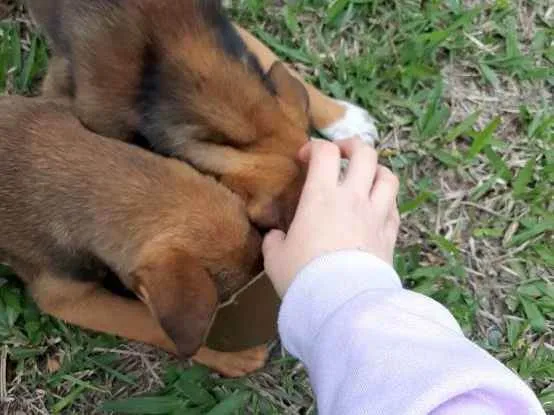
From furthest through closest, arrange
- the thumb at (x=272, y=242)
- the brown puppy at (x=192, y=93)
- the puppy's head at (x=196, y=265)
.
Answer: the brown puppy at (x=192, y=93)
the thumb at (x=272, y=242)
the puppy's head at (x=196, y=265)

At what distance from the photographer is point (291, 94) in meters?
2.68

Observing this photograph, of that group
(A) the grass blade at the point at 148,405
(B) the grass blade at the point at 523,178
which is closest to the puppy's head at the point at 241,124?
(A) the grass blade at the point at 148,405

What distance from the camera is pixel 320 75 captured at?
3402 millimetres

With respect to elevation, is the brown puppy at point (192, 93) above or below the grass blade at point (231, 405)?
above

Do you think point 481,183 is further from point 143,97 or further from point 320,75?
point 143,97

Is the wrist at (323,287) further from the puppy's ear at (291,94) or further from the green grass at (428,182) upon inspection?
the green grass at (428,182)

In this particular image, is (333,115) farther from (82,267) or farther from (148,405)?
(148,405)

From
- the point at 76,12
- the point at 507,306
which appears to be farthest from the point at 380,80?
the point at 76,12

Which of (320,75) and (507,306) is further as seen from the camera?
(320,75)

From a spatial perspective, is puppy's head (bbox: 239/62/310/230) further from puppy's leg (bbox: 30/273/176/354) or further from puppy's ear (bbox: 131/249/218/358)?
puppy's leg (bbox: 30/273/176/354)

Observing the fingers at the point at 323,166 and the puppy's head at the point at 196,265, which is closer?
the puppy's head at the point at 196,265

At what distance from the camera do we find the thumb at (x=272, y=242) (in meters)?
2.33

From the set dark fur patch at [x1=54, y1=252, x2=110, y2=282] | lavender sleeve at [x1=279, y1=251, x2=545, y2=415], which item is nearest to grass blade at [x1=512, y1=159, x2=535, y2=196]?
lavender sleeve at [x1=279, y1=251, x2=545, y2=415]

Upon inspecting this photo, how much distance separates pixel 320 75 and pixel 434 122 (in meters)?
0.46
